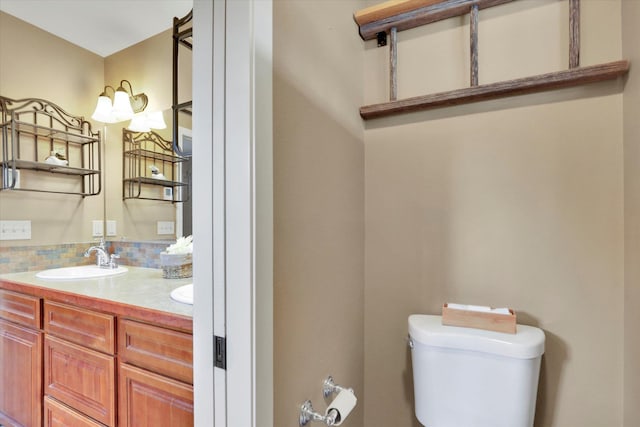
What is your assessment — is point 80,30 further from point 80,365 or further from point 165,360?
point 165,360

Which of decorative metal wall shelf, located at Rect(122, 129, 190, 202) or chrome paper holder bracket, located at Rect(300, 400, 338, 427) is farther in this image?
decorative metal wall shelf, located at Rect(122, 129, 190, 202)

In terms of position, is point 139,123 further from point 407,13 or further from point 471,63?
point 471,63

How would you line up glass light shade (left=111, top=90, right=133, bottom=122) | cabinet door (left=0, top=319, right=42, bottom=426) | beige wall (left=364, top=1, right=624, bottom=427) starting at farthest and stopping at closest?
glass light shade (left=111, top=90, right=133, bottom=122), cabinet door (left=0, top=319, right=42, bottom=426), beige wall (left=364, top=1, right=624, bottom=427)

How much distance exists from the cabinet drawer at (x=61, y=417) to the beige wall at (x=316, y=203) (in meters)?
0.87

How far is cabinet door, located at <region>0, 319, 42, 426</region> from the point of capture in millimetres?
1299

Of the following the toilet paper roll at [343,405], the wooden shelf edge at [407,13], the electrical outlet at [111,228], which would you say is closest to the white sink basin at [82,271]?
the electrical outlet at [111,228]

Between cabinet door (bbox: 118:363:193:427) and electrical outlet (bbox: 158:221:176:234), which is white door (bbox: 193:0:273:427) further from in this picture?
electrical outlet (bbox: 158:221:176:234)

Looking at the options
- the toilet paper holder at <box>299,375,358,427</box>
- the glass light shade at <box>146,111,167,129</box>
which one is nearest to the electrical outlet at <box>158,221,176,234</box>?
the glass light shade at <box>146,111,167,129</box>

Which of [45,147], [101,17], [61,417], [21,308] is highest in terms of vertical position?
[101,17]

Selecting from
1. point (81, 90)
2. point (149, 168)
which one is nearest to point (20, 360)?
point (149, 168)

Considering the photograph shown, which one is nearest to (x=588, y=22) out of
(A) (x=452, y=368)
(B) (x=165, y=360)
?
(A) (x=452, y=368)

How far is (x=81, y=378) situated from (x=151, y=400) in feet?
1.34

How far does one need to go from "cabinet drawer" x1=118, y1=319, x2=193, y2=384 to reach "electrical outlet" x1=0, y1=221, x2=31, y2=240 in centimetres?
127

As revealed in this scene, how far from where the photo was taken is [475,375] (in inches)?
36.4
